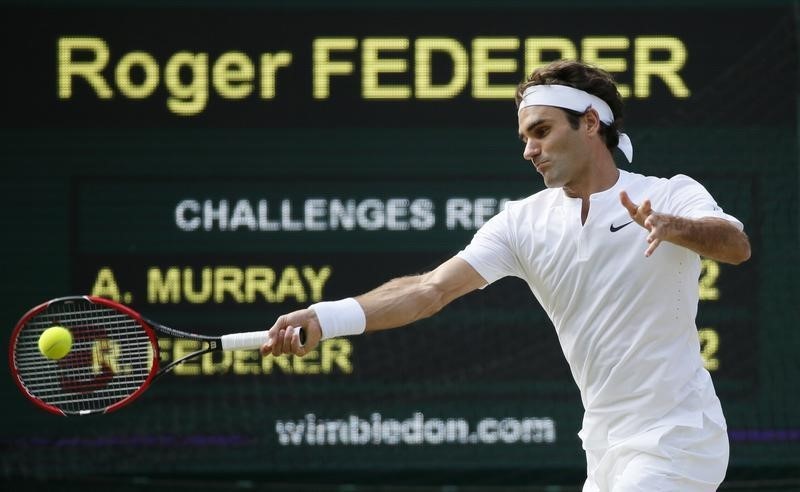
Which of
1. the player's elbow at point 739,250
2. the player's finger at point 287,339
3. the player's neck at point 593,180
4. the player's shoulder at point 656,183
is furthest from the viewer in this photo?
the player's neck at point 593,180

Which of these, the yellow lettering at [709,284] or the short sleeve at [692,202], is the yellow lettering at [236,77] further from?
the short sleeve at [692,202]

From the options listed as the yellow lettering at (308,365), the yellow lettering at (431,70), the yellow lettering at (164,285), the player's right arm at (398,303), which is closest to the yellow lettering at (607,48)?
the yellow lettering at (431,70)

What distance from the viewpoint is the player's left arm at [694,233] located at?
10.4 ft

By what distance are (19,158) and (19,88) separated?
0.27m

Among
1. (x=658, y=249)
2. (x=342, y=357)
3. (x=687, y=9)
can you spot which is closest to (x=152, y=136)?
(x=342, y=357)

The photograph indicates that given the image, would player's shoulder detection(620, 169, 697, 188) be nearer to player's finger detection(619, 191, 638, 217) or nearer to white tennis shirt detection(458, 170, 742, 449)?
white tennis shirt detection(458, 170, 742, 449)

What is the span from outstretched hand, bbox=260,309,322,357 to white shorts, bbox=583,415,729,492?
768mm

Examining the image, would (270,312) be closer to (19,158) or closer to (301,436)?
(301,436)

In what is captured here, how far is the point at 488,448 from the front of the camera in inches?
224

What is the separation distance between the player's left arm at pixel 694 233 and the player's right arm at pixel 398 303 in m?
0.56

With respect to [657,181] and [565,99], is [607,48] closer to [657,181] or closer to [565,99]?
[565,99]

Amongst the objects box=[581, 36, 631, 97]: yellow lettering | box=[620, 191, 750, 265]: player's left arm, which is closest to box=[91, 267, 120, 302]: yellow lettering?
box=[581, 36, 631, 97]: yellow lettering

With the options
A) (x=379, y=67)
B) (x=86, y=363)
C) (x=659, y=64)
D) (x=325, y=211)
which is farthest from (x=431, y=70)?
(x=86, y=363)

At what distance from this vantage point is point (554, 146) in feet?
12.0
